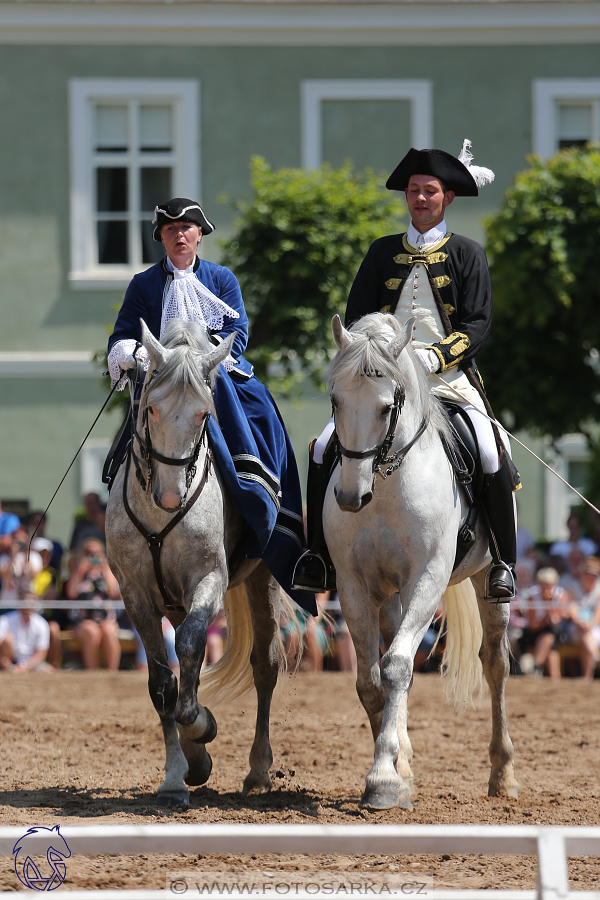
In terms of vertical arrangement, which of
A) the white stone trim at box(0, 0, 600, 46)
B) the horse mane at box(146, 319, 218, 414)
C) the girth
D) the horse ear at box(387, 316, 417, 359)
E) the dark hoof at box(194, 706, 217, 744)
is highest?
the white stone trim at box(0, 0, 600, 46)

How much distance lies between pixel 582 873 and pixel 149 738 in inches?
161

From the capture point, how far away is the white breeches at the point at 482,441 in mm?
6008

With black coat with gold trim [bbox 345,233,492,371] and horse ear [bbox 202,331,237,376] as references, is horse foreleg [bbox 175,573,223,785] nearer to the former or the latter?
horse ear [bbox 202,331,237,376]

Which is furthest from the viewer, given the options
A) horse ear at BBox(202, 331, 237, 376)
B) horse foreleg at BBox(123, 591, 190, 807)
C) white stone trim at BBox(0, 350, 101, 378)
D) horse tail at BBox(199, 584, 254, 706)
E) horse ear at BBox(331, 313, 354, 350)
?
white stone trim at BBox(0, 350, 101, 378)

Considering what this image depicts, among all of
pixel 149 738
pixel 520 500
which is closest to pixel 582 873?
pixel 149 738

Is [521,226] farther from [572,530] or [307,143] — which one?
[307,143]

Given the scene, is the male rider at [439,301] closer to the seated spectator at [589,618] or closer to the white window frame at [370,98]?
the seated spectator at [589,618]

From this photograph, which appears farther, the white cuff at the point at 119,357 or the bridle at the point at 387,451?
the white cuff at the point at 119,357

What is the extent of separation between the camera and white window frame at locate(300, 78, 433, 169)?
1681 centimetres

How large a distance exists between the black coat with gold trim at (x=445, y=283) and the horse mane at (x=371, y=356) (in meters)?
0.57

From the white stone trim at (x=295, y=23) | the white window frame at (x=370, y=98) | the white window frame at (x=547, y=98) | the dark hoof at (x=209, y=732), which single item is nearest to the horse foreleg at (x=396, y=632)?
the dark hoof at (x=209, y=732)

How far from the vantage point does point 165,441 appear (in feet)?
16.6

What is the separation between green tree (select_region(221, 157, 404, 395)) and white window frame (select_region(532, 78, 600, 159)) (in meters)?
4.43

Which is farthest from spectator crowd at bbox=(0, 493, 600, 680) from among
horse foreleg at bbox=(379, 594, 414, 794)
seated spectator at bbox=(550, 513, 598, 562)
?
horse foreleg at bbox=(379, 594, 414, 794)
